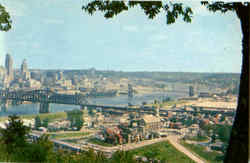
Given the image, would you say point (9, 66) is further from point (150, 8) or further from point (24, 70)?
point (150, 8)

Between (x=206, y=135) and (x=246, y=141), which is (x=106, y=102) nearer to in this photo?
(x=206, y=135)

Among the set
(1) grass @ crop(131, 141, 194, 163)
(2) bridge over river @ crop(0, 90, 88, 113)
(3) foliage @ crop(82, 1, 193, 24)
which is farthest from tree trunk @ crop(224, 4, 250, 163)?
(2) bridge over river @ crop(0, 90, 88, 113)

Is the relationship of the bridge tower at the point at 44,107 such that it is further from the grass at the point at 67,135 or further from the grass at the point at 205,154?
the grass at the point at 205,154

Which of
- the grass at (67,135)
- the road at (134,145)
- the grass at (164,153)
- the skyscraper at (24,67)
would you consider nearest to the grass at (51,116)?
the grass at (67,135)

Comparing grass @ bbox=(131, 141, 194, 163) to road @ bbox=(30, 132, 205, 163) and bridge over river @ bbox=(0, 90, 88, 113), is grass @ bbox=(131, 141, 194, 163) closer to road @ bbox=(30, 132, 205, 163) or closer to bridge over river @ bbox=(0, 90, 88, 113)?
road @ bbox=(30, 132, 205, 163)

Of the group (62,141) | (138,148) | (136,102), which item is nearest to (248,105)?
(138,148)

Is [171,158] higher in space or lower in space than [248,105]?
lower

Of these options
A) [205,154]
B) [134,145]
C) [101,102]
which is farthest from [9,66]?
[205,154]
